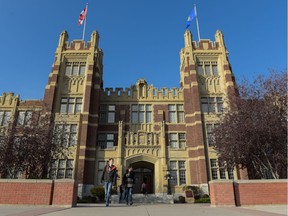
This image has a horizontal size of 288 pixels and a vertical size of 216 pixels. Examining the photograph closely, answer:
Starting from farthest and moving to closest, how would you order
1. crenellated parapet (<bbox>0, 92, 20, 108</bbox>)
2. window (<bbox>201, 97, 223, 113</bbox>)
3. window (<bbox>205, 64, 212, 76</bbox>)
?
window (<bbox>205, 64, 212, 76</bbox>)
crenellated parapet (<bbox>0, 92, 20, 108</bbox>)
window (<bbox>201, 97, 223, 113</bbox>)

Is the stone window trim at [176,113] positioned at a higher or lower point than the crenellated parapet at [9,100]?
lower

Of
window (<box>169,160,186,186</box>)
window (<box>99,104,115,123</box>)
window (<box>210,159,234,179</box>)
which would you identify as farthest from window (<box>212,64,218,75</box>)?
window (<box>99,104,115,123</box>)

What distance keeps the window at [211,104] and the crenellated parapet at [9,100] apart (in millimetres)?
24404

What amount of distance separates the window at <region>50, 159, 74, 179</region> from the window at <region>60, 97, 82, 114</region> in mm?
6259

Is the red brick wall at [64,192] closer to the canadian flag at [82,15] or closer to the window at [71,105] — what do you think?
the window at [71,105]

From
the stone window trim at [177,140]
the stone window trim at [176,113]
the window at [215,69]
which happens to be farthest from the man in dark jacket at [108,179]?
the window at [215,69]

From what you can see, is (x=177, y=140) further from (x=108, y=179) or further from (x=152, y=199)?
(x=108, y=179)

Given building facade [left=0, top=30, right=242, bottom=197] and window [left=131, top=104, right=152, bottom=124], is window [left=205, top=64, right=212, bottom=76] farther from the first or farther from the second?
window [left=131, top=104, right=152, bottom=124]

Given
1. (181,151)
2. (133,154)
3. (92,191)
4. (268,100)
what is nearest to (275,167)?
(268,100)

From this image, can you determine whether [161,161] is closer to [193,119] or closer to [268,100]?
[193,119]

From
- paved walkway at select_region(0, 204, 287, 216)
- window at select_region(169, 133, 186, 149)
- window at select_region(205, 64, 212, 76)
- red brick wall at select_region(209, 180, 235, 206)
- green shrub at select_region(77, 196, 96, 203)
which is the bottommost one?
green shrub at select_region(77, 196, 96, 203)

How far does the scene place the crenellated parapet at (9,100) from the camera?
101 feet

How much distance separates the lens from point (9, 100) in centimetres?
3119

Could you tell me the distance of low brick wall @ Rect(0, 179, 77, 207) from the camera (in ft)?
36.5
